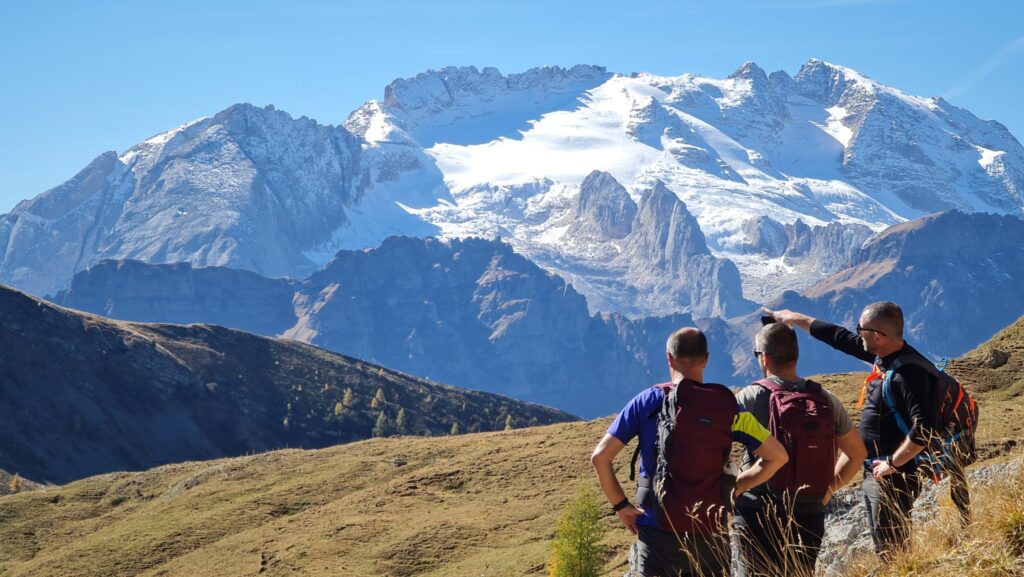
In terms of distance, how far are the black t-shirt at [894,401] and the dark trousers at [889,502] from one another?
0.18 meters

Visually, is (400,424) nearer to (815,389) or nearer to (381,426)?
(381,426)

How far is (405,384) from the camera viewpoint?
6250 inches

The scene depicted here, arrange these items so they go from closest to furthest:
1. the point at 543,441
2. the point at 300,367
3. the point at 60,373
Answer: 1. the point at 543,441
2. the point at 60,373
3. the point at 300,367

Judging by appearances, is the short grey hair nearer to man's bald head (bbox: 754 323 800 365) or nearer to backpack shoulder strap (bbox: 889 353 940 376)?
backpack shoulder strap (bbox: 889 353 940 376)

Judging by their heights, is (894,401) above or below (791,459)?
above

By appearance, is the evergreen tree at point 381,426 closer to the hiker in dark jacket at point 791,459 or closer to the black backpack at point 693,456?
the hiker in dark jacket at point 791,459

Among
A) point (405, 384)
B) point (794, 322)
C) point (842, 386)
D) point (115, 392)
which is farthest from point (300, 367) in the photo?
point (794, 322)

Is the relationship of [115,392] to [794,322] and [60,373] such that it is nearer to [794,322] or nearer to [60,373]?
[60,373]

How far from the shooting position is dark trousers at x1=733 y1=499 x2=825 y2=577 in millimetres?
10828

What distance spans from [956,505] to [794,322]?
2.72m

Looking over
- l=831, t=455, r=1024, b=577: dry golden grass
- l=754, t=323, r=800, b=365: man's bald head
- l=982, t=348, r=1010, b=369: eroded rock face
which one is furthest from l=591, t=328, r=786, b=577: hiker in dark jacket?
l=982, t=348, r=1010, b=369: eroded rock face

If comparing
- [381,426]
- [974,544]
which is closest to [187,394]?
[381,426]

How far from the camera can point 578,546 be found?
2648 centimetres

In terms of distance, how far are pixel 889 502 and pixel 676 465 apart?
273cm
